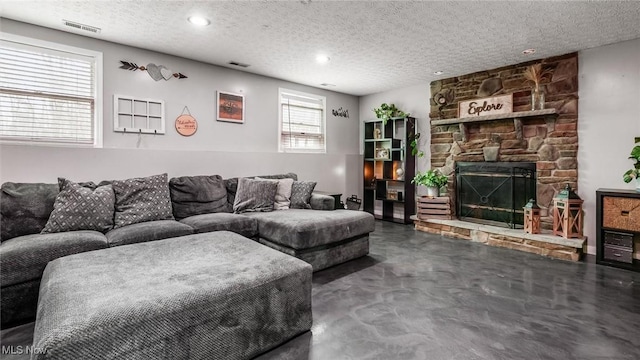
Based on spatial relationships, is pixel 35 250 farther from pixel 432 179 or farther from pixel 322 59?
pixel 432 179

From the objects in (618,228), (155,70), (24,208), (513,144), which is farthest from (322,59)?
(618,228)

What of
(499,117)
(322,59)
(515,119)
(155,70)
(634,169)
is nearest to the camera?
(634,169)

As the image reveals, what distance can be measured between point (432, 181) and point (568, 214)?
1741mm

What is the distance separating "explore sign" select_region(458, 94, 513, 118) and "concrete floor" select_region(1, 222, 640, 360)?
2090 millimetres

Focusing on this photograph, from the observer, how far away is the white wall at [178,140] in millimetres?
3086

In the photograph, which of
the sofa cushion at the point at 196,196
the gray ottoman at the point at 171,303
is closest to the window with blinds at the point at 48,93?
the sofa cushion at the point at 196,196

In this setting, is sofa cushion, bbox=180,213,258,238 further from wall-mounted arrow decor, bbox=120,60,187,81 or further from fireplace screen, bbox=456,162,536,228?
fireplace screen, bbox=456,162,536,228

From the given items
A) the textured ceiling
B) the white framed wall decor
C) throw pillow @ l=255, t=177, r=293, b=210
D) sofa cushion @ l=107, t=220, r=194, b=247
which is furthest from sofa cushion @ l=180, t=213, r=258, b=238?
the textured ceiling

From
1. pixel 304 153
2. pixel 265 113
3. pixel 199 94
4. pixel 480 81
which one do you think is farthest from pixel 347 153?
pixel 199 94

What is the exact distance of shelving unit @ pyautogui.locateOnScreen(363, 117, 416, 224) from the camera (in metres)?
5.39

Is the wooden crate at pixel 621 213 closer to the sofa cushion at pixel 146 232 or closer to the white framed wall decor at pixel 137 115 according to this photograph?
the sofa cushion at pixel 146 232

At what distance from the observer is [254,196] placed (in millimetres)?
3797

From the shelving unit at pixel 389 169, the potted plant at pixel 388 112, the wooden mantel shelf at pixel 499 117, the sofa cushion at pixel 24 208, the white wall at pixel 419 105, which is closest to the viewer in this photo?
the sofa cushion at pixel 24 208

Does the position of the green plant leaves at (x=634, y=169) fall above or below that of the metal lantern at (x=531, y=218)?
above
